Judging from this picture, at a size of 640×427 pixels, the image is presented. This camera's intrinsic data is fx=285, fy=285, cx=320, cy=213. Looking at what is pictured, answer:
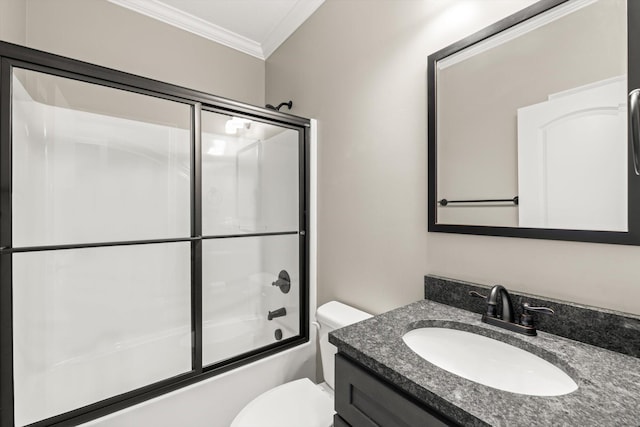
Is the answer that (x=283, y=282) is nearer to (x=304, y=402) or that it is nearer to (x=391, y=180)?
(x=304, y=402)

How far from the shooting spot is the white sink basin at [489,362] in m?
0.72

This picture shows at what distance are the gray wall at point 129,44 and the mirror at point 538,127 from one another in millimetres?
1721

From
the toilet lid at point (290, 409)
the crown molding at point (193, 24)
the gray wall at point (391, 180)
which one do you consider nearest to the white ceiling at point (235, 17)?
the crown molding at point (193, 24)

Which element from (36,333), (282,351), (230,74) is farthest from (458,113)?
(36,333)

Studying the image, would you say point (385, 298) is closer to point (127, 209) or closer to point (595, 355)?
point (595, 355)

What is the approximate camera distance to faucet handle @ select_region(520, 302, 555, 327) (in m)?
0.84

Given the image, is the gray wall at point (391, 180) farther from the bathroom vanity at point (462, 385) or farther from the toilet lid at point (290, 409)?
the toilet lid at point (290, 409)

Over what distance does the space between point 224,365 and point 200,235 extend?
2.35 feet

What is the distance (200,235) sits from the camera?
4.87 feet

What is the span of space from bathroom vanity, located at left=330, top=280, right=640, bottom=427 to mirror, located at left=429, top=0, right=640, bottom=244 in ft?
0.99

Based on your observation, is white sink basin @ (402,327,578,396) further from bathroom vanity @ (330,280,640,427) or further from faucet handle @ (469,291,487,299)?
faucet handle @ (469,291,487,299)

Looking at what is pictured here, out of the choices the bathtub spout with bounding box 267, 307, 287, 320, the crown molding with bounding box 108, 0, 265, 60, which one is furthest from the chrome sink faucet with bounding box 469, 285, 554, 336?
the crown molding with bounding box 108, 0, 265, 60

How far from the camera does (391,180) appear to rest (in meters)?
1.34

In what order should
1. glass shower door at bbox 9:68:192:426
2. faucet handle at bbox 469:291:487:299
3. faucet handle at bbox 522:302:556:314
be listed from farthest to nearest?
glass shower door at bbox 9:68:192:426
faucet handle at bbox 469:291:487:299
faucet handle at bbox 522:302:556:314
